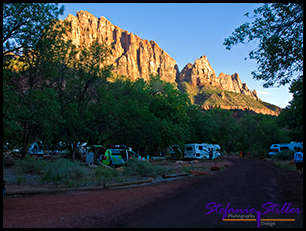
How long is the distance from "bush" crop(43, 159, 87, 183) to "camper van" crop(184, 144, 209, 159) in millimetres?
23421

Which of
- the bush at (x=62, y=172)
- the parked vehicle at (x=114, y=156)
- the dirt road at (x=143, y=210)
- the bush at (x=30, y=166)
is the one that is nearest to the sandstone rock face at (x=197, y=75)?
the parked vehicle at (x=114, y=156)

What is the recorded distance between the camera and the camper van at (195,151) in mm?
34094

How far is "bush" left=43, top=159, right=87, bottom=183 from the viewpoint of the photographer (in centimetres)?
1149

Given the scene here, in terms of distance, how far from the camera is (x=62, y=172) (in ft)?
38.7

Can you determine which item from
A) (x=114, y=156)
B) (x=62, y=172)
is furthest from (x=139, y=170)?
(x=114, y=156)

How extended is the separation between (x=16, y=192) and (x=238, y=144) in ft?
262

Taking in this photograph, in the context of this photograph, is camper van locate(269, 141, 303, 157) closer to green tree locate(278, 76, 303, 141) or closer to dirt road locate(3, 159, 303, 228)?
green tree locate(278, 76, 303, 141)

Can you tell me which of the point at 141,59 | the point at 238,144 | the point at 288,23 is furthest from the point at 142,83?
the point at 141,59

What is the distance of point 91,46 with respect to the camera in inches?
804

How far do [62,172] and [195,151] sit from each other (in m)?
24.7

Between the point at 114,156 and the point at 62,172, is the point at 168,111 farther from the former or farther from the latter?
the point at 62,172

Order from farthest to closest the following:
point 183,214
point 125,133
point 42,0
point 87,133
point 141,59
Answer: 1. point 141,59
2. point 125,133
3. point 87,133
4. point 42,0
5. point 183,214

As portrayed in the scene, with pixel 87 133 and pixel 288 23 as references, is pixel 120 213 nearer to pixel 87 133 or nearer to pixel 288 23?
pixel 288 23

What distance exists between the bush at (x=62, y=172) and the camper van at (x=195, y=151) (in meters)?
23.4
